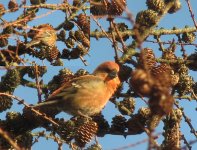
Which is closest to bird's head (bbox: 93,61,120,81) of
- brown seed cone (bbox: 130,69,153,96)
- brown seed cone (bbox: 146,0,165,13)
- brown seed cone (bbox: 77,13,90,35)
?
A: brown seed cone (bbox: 77,13,90,35)

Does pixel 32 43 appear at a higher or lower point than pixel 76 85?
higher

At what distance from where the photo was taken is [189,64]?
3.57 meters

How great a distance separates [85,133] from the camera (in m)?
3.03

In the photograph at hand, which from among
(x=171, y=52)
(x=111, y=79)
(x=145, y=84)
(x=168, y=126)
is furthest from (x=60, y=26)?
(x=145, y=84)

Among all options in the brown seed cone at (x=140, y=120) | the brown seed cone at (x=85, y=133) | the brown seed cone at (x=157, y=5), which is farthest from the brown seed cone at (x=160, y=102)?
the brown seed cone at (x=157, y=5)

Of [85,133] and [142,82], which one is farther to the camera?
[85,133]

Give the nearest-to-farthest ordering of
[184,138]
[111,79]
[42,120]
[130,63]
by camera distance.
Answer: [184,138]
[42,120]
[130,63]
[111,79]

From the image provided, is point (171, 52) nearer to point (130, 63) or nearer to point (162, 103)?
point (130, 63)

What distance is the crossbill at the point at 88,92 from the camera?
354 cm

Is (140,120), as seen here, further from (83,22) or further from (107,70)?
(83,22)

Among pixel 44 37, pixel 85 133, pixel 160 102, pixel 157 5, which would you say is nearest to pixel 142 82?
pixel 160 102

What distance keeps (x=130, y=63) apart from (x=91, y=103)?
23.2 inches

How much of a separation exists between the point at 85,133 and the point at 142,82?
1821 millimetres

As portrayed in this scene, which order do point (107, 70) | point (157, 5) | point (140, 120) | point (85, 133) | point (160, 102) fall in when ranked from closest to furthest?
point (160, 102) → point (85, 133) → point (140, 120) → point (107, 70) → point (157, 5)
